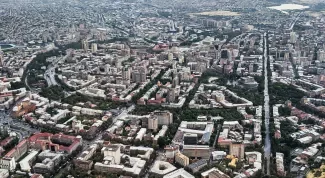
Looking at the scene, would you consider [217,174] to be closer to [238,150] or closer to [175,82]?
[238,150]

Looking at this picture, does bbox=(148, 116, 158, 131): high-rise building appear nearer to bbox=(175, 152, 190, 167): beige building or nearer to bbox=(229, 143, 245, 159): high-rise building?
bbox=(175, 152, 190, 167): beige building

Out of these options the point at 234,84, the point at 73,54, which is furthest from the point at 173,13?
the point at 234,84

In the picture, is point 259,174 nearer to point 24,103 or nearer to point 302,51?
point 24,103

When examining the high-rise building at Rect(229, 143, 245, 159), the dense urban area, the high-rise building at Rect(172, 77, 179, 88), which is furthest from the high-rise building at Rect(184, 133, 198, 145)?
the high-rise building at Rect(172, 77, 179, 88)

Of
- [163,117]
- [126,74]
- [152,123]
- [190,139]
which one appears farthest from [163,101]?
[190,139]

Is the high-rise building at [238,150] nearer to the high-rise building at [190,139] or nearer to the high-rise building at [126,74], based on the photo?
the high-rise building at [190,139]

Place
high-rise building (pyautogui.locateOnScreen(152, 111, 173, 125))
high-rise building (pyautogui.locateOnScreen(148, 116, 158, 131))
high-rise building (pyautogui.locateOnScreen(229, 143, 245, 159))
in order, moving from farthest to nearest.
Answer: high-rise building (pyautogui.locateOnScreen(152, 111, 173, 125)) → high-rise building (pyautogui.locateOnScreen(148, 116, 158, 131)) → high-rise building (pyautogui.locateOnScreen(229, 143, 245, 159))
